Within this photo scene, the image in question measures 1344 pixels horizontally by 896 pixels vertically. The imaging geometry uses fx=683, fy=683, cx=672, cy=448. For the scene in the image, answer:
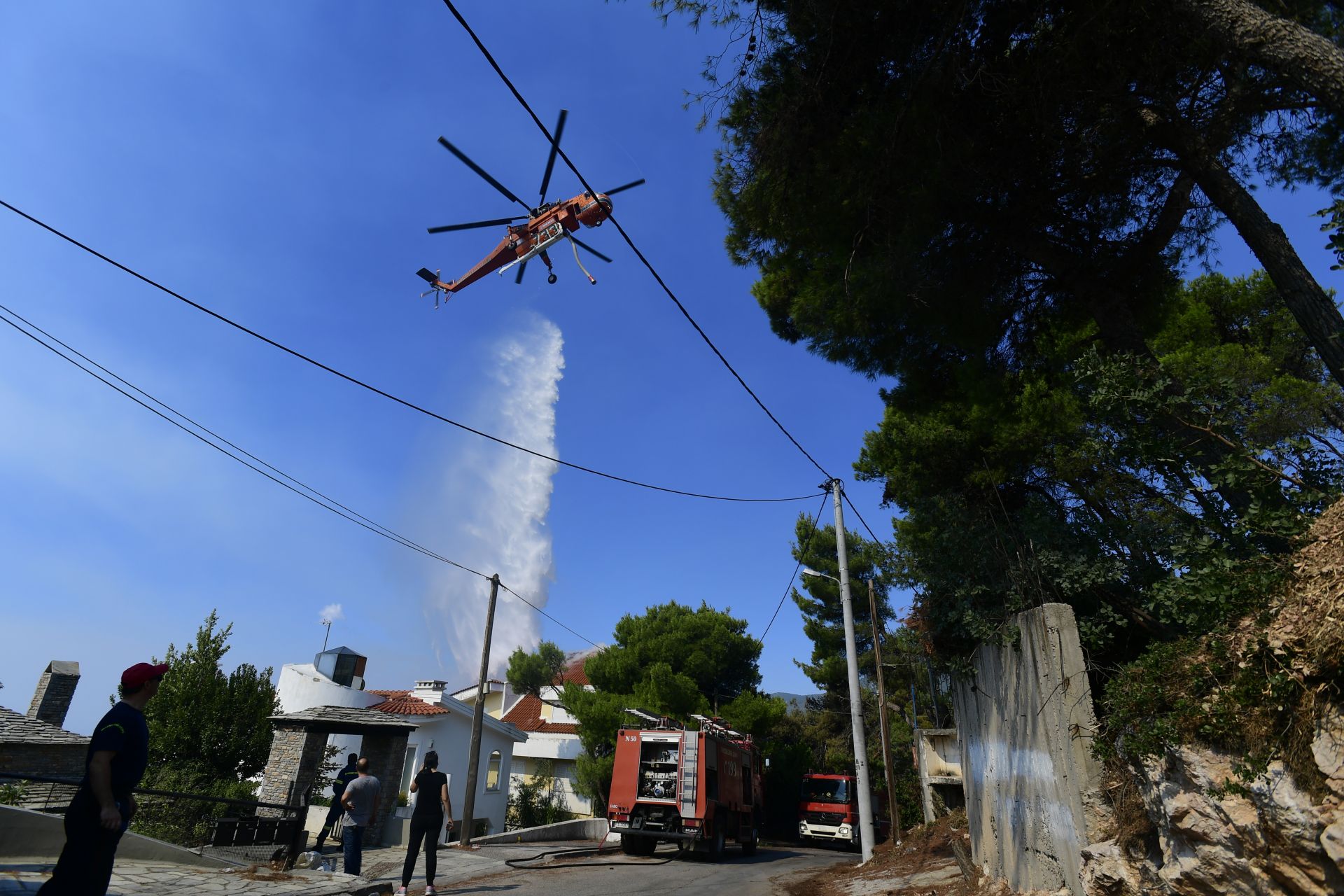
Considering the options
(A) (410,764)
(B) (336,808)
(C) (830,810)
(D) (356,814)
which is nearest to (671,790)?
(B) (336,808)

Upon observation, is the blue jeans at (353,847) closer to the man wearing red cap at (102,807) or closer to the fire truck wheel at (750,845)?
the man wearing red cap at (102,807)

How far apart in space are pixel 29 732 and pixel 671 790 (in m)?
15.9

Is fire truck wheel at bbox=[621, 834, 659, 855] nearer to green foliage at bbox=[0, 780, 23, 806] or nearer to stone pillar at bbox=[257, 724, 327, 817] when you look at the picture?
stone pillar at bbox=[257, 724, 327, 817]

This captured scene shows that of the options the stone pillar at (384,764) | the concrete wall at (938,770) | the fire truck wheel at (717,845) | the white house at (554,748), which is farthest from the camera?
the white house at (554,748)

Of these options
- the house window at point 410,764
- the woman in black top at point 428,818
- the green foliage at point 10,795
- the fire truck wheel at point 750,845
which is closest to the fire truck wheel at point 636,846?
the fire truck wheel at point 750,845

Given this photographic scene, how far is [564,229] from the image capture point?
13508 mm

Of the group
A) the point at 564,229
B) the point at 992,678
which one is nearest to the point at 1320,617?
the point at 992,678

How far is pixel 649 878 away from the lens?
38.0 feet

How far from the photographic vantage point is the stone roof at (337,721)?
13977 mm

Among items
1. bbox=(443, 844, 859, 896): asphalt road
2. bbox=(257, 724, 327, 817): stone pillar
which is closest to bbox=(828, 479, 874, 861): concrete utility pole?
bbox=(443, 844, 859, 896): asphalt road

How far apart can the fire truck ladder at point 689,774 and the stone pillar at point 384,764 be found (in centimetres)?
603

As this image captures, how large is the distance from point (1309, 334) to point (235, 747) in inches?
928

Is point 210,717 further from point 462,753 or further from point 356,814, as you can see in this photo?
point 356,814

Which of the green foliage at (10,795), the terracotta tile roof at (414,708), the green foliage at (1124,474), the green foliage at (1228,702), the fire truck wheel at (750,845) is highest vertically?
the green foliage at (1124,474)
